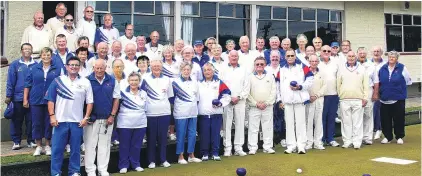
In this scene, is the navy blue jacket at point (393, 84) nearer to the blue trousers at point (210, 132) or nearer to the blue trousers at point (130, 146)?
the blue trousers at point (210, 132)

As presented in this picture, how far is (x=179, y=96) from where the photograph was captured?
21.7 feet

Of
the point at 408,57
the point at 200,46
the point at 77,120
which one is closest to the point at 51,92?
the point at 77,120

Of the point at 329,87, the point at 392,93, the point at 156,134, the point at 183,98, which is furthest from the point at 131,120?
the point at 392,93

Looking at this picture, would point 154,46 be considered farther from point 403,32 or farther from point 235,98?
point 403,32

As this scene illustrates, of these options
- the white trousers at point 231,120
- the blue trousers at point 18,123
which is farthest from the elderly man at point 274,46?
the blue trousers at point 18,123

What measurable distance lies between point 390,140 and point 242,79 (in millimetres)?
3497

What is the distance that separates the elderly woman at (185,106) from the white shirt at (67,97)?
1.58 meters

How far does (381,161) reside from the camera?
6.88m

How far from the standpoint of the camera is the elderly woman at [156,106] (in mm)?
6289

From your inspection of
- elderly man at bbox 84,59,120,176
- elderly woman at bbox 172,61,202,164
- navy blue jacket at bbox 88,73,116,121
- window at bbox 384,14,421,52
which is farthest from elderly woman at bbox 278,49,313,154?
window at bbox 384,14,421,52

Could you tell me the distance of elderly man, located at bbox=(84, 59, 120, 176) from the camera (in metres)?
5.66

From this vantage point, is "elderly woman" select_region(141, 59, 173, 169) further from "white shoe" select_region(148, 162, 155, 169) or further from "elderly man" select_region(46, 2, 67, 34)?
"elderly man" select_region(46, 2, 67, 34)

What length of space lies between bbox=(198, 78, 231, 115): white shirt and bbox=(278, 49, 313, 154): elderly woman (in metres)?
1.08

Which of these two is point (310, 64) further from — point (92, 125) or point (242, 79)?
point (92, 125)
